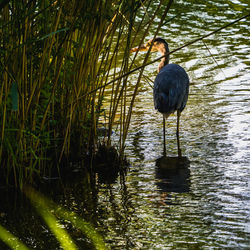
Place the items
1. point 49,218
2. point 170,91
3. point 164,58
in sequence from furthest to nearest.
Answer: point 164,58
point 170,91
point 49,218

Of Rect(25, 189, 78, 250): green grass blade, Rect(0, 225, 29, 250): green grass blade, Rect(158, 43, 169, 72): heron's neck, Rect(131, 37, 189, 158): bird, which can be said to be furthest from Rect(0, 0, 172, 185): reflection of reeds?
Rect(158, 43, 169, 72): heron's neck

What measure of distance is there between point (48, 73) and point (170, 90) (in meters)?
2.05

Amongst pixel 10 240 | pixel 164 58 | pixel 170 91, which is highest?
pixel 164 58

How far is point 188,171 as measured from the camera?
15.0 ft

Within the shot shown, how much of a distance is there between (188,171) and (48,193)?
1234 mm

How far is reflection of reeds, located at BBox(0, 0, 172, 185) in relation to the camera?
357 centimetres

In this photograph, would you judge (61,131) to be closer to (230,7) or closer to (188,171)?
(188,171)

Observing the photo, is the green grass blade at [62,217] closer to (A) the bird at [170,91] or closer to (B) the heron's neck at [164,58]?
(A) the bird at [170,91]

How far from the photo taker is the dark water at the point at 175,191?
3211mm

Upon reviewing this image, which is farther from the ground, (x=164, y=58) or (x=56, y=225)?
(x=164, y=58)

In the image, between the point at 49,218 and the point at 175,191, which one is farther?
the point at 175,191

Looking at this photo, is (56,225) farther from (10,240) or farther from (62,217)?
(10,240)

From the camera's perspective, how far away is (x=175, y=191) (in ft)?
13.3

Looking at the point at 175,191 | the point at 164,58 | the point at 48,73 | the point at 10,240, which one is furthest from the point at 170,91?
the point at 10,240
